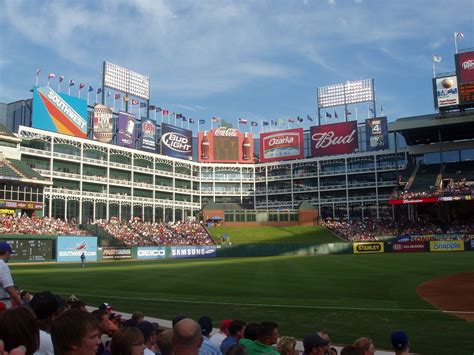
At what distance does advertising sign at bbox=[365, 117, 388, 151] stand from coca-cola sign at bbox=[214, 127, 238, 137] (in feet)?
94.0

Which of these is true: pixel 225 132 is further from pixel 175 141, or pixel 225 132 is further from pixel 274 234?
pixel 274 234

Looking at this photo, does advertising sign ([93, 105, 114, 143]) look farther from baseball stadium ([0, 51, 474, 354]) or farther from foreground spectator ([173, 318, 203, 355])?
foreground spectator ([173, 318, 203, 355])

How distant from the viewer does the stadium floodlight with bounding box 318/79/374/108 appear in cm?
10531

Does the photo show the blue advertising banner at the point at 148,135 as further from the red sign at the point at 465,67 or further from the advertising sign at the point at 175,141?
the red sign at the point at 465,67

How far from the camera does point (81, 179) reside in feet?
→ 266

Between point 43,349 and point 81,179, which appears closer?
point 43,349

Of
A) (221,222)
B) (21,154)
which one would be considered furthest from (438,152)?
(21,154)

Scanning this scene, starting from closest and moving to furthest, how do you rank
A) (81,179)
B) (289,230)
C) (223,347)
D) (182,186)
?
(223,347) → (81,179) → (289,230) → (182,186)

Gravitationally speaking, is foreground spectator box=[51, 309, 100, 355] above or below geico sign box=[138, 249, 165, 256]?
above

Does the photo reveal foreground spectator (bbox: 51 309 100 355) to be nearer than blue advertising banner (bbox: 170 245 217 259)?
Yes

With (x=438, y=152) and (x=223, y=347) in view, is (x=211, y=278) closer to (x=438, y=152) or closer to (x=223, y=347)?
(x=223, y=347)

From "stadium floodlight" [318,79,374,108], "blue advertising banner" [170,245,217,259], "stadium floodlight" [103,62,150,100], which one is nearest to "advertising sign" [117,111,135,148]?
"stadium floodlight" [103,62,150,100]

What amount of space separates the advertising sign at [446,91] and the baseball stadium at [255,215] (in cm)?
18

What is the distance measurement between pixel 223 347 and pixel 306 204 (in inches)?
3543
